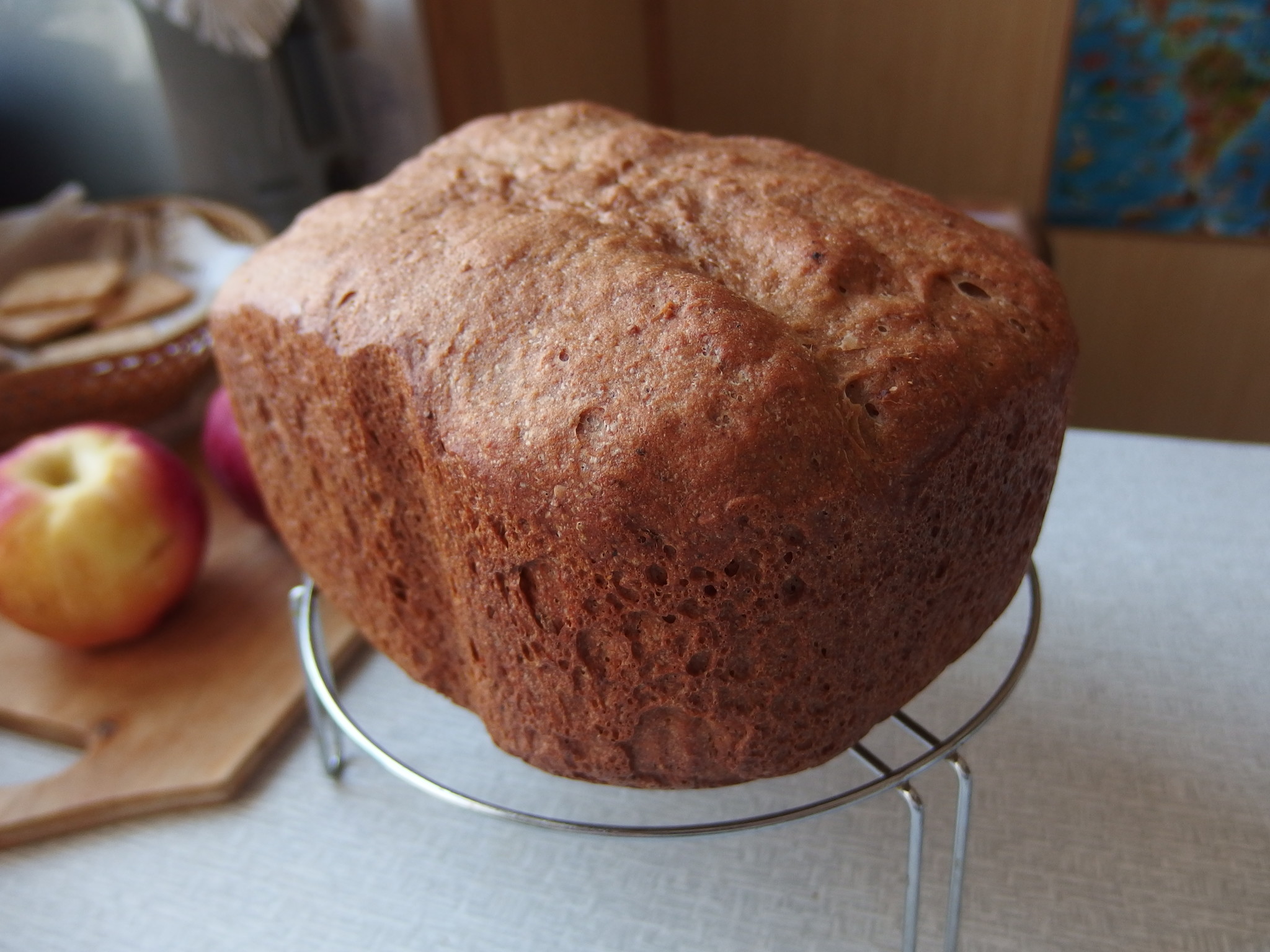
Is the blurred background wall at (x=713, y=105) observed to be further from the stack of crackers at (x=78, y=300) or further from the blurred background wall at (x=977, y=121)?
the stack of crackers at (x=78, y=300)

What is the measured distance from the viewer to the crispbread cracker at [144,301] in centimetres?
123

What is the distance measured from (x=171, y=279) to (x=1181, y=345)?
6.71ft

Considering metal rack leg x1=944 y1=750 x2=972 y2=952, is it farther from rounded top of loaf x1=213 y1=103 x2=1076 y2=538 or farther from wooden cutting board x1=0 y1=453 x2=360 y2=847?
wooden cutting board x1=0 y1=453 x2=360 y2=847

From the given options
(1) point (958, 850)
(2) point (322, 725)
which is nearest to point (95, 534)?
(2) point (322, 725)

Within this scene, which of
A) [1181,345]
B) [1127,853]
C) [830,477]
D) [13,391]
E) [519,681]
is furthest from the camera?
[1181,345]

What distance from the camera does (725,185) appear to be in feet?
2.06

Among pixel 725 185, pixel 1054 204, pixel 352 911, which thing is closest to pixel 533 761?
pixel 352 911

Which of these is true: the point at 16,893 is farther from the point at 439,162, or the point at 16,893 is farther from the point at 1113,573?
the point at 1113,573

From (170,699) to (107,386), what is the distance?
0.42m

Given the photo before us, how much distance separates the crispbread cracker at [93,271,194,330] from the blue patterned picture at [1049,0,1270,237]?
182 centimetres

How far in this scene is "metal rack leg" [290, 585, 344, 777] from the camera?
80cm

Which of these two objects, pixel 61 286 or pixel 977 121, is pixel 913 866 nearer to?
pixel 61 286

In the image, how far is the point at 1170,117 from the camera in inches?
81.1

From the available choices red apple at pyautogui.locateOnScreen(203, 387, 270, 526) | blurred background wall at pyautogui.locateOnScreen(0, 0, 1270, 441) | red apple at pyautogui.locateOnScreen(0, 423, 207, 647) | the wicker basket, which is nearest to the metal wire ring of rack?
red apple at pyautogui.locateOnScreen(0, 423, 207, 647)
